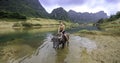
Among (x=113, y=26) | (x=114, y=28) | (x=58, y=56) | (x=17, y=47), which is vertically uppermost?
(x=17, y=47)

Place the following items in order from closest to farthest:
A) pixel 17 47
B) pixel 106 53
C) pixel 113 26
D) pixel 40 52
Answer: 1. pixel 106 53
2. pixel 40 52
3. pixel 17 47
4. pixel 113 26

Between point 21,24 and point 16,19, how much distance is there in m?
8.70

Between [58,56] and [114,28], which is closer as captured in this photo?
[58,56]

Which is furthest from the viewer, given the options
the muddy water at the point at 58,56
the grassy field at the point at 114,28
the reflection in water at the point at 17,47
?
the grassy field at the point at 114,28

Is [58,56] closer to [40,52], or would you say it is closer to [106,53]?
[40,52]

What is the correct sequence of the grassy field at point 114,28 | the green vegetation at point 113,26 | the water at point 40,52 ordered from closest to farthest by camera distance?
the water at point 40,52
the grassy field at point 114,28
the green vegetation at point 113,26

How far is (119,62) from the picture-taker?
11781 millimetres

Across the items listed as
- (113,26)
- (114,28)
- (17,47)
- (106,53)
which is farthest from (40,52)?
(113,26)

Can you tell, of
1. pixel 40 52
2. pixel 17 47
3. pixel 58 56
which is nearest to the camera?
pixel 58 56

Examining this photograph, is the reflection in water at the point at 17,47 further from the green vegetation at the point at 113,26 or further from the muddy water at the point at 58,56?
the green vegetation at the point at 113,26

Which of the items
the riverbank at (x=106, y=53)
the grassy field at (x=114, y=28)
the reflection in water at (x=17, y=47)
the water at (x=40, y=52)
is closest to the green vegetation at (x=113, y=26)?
the grassy field at (x=114, y=28)

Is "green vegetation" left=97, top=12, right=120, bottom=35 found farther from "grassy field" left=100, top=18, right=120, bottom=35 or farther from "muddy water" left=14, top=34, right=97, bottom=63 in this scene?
"muddy water" left=14, top=34, right=97, bottom=63

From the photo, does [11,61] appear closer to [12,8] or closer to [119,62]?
[119,62]

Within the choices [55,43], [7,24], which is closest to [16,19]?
[7,24]
